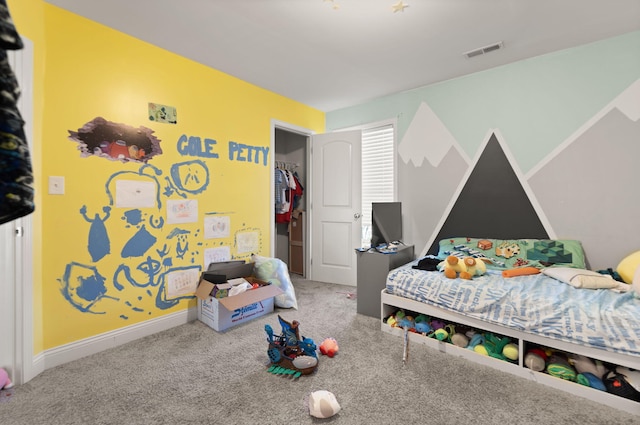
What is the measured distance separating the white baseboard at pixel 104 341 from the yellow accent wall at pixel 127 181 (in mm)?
49

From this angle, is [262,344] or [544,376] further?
[262,344]

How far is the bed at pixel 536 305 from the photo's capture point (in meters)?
1.61

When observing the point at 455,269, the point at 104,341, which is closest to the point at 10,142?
the point at 104,341

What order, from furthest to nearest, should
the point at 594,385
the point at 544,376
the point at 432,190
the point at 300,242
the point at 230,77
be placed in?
the point at 300,242
the point at 432,190
the point at 230,77
the point at 544,376
the point at 594,385

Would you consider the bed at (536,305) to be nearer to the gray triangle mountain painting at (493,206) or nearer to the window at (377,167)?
the gray triangle mountain painting at (493,206)

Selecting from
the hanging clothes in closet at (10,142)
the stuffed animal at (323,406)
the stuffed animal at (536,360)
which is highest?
the hanging clothes in closet at (10,142)

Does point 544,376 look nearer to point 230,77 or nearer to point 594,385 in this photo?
point 594,385

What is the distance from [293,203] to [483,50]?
295 cm

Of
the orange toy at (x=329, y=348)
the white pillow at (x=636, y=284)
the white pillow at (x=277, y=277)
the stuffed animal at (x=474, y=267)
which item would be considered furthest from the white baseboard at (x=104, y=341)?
the white pillow at (x=636, y=284)

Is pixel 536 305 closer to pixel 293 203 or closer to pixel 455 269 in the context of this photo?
pixel 455 269

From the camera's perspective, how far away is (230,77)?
309 centimetres

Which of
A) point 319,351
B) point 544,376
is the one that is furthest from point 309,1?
point 544,376

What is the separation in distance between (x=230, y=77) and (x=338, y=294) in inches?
108

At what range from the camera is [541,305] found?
1817mm
